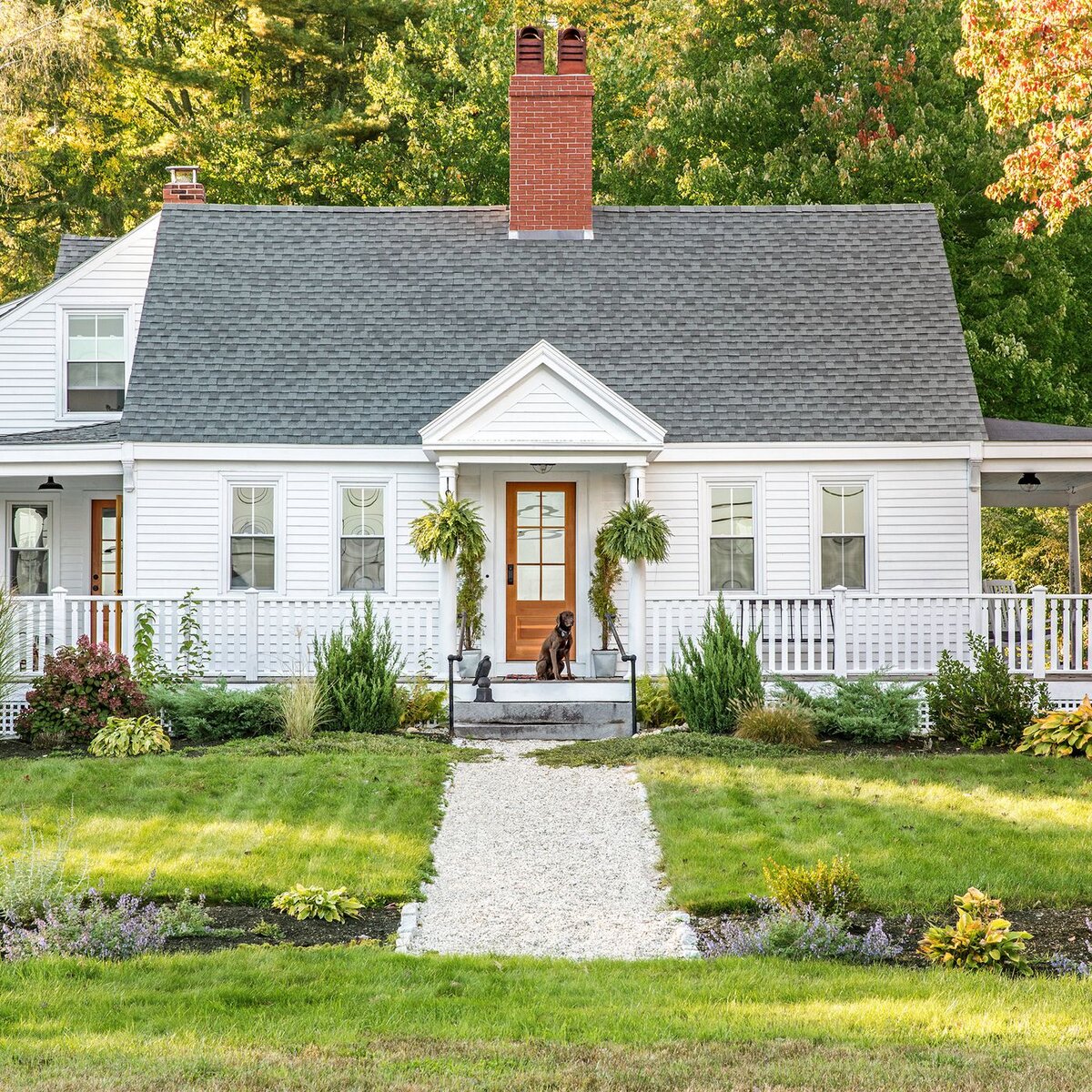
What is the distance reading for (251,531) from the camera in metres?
16.5

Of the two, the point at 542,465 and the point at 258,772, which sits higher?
the point at 542,465

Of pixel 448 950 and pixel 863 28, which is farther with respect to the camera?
pixel 863 28

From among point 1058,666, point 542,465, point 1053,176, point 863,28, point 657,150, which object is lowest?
point 1058,666

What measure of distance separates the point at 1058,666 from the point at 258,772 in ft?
29.1

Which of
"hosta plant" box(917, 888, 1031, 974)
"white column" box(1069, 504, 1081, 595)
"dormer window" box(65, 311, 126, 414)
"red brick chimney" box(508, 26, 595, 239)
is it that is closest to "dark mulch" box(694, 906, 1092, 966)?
"hosta plant" box(917, 888, 1031, 974)

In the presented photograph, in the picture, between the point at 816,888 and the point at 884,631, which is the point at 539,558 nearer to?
the point at 884,631

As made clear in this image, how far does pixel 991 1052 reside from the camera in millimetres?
5297

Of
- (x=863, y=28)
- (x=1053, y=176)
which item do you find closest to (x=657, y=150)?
(x=863, y=28)

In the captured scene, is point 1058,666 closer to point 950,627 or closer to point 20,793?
point 950,627

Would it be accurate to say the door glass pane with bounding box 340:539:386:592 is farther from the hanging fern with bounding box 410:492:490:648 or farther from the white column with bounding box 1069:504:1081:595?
the white column with bounding box 1069:504:1081:595

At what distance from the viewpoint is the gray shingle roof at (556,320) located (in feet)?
54.1

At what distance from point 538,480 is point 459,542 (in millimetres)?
2146

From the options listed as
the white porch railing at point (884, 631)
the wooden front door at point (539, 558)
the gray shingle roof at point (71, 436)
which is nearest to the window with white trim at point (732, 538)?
the white porch railing at point (884, 631)

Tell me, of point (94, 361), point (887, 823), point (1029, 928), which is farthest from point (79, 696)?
point (1029, 928)
